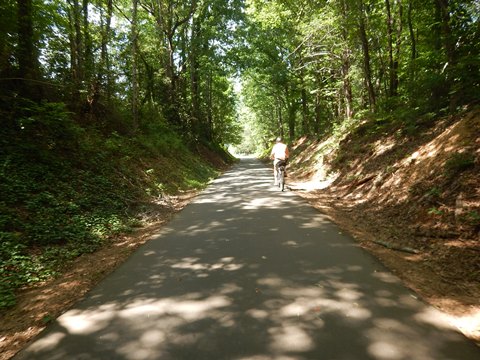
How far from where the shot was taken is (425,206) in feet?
19.9

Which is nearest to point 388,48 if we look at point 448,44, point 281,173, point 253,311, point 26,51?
point 448,44

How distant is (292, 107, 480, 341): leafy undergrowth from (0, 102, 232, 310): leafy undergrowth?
5.58 metres

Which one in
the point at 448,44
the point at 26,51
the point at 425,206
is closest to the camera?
the point at 425,206

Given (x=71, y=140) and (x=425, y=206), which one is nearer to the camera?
(x=425, y=206)

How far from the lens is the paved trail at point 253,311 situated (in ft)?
9.33

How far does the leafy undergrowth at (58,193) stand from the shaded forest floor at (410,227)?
1.28ft

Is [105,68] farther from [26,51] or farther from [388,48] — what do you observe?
[388,48]

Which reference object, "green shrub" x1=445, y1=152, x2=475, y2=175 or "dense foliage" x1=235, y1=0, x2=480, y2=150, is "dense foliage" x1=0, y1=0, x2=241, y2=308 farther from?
"dense foliage" x1=235, y1=0, x2=480, y2=150

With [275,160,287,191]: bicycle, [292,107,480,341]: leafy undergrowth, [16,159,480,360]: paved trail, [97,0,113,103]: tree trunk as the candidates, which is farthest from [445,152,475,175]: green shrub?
[97,0,113,103]: tree trunk

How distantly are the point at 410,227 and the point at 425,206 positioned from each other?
57 cm

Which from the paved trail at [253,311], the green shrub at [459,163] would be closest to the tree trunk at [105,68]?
the paved trail at [253,311]

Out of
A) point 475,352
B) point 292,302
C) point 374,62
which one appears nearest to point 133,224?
point 292,302

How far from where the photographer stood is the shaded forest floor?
3730mm

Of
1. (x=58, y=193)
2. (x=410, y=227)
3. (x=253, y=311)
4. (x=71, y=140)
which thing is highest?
(x=71, y=140)
